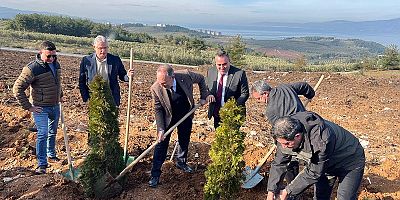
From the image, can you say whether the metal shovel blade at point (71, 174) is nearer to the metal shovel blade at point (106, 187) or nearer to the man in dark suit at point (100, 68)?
the metal shovel blade at point (106, 187)

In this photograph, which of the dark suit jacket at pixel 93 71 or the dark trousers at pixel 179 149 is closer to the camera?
the dark trousers at pixel 179 149

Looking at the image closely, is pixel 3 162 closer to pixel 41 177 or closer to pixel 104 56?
pixel 41 177

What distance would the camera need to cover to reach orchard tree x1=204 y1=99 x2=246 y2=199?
461 cm

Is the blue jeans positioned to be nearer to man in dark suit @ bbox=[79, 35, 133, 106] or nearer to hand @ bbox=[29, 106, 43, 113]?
hand @ bbox=[29, 106, 43, 113]

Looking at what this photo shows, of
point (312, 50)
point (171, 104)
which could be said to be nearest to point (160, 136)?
point (171, 104)

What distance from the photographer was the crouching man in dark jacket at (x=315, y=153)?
3.55 m

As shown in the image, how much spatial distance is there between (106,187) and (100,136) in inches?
27.9

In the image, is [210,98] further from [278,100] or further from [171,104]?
[278,100]

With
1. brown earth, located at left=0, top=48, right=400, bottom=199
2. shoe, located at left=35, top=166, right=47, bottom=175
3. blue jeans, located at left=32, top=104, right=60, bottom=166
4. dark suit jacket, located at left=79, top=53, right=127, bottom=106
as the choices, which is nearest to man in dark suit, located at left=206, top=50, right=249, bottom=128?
brown earth, located at left=0, top=48, right=400, bottom=199

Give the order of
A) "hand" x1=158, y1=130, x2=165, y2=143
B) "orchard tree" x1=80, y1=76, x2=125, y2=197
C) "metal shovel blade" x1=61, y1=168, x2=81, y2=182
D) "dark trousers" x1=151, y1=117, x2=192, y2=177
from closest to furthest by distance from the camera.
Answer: "orchard tree" x1=80, y1=76, x2=125, y2=197, "hand" x1=158, y1=130, x2=165, y2=143, "dark trousers" x1=151, y1=117, x2=192, y2=177, "metal shovel blade" x1=61, y1=168, x2=81, y2=182

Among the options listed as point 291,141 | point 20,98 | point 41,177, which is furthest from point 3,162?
point 291,141

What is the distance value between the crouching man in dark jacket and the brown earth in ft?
5.04

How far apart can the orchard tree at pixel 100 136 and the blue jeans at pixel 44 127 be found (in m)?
0.98

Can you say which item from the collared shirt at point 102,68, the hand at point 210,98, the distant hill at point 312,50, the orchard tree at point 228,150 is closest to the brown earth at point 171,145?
the orchard tree at point 228,150
